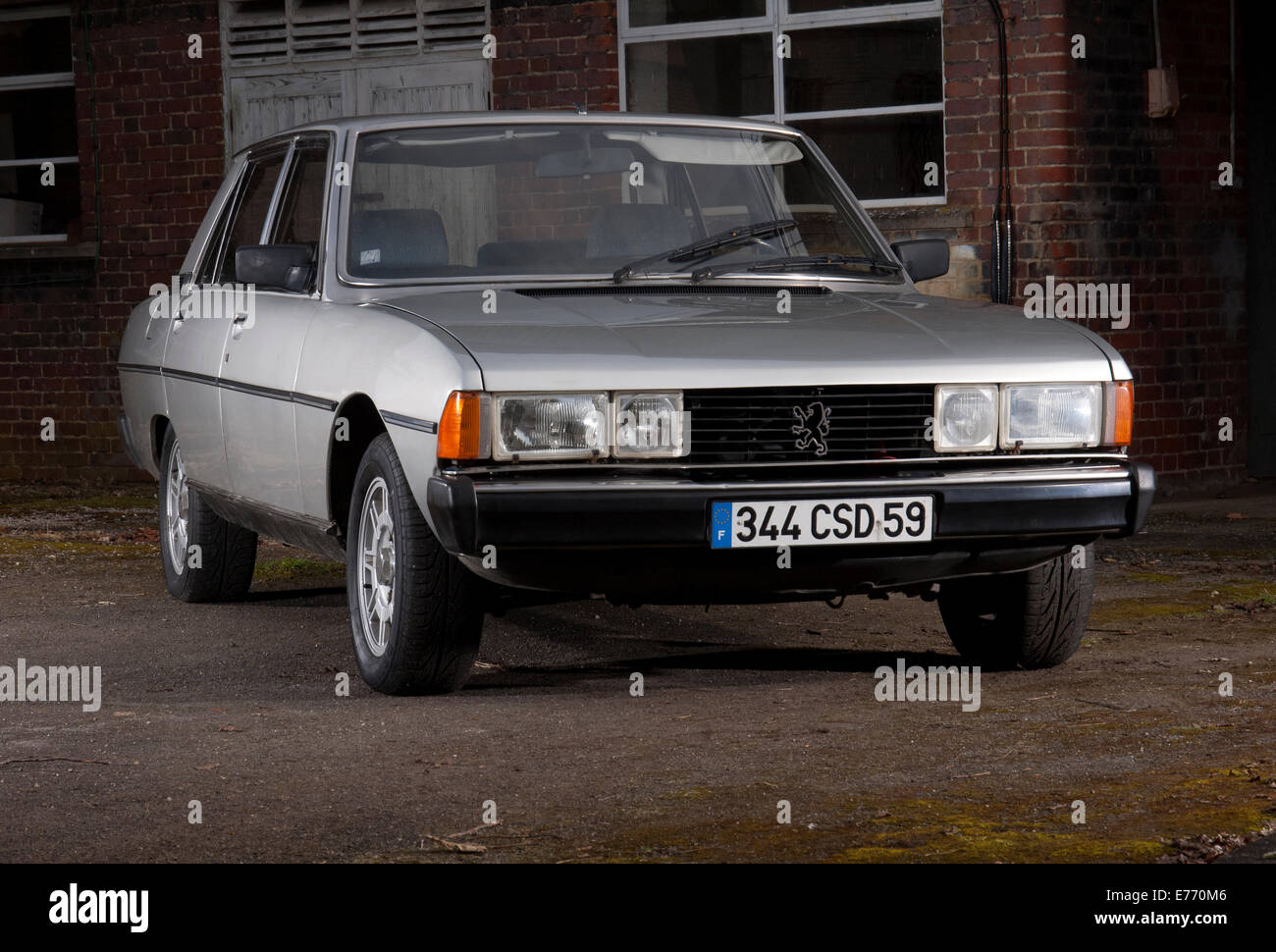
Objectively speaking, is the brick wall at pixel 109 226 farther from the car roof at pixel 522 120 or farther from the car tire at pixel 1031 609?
the car tire at pixel 1031 609

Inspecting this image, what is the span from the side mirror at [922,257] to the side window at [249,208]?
2297 millimetres

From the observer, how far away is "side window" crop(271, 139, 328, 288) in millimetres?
6770

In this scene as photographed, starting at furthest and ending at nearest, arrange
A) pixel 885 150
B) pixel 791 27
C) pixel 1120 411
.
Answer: pixel 791 27, pixel 885 150, pixel 1120 411

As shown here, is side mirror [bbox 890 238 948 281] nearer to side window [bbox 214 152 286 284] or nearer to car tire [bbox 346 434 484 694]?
car tire [bbox 346 434 484 694]

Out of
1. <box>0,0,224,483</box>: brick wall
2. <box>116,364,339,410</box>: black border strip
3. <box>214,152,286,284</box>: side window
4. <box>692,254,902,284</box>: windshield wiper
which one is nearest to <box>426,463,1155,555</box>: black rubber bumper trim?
<box>116,364,339,410</box>: black border strip

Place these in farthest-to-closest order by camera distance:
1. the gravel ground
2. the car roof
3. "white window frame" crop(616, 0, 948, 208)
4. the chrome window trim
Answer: "white window frame" crop(616, 0, 948, 208) < the car roof < the chrome window trim < the gravel ground

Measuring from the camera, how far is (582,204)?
6.48 m

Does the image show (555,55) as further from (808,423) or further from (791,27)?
(808,423)

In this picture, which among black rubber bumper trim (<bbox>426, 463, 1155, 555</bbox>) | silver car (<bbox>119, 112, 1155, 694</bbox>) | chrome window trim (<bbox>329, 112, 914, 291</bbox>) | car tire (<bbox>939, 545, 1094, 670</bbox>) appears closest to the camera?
black rubber bumper trim (<bbox>426, 463, 1155, 555</bbox>)

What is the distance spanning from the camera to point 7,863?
13.1ft

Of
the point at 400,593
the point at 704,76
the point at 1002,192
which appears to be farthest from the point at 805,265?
the point at 704,76

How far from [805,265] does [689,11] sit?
21.7ft

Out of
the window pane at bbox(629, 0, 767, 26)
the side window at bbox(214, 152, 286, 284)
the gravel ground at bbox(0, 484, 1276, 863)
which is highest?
the window pane at bbox(629, 0, 767, 26)

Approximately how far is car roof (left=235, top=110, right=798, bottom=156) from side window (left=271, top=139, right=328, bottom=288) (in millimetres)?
85
